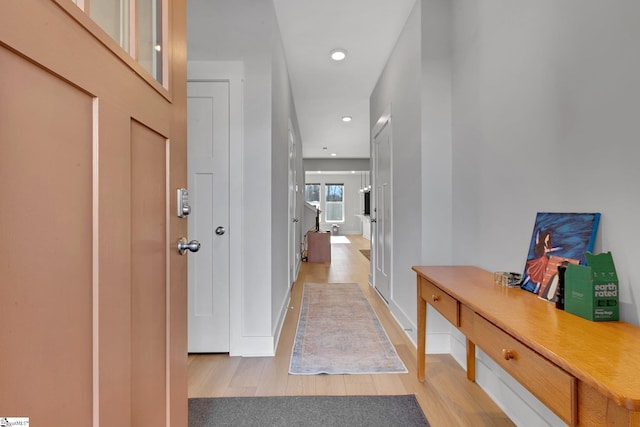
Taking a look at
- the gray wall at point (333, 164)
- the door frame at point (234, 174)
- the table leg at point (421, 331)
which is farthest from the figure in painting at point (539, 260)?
the gray wall at point (333, 164)

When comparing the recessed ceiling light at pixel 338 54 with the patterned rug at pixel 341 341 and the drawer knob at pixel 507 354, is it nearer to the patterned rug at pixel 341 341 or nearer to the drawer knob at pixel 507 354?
the patterned rug at pixel 341 341

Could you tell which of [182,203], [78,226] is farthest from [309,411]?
[78,226]

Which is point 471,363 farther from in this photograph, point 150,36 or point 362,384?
point 150,36

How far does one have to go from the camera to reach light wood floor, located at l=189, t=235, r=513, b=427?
1.58 m

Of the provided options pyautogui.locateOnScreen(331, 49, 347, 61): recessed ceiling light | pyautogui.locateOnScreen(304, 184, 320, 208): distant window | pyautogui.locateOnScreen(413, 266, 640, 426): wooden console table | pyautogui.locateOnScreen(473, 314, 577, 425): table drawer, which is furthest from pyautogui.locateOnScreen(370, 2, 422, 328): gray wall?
pyautogui.locateOnScreen(304, 184, 320, 208): distant window

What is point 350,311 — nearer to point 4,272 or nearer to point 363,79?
point 363,79

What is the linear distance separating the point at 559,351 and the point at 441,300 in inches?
31.0

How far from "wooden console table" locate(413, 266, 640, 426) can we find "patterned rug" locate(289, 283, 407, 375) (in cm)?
88

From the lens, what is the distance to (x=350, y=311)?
3.11 metres

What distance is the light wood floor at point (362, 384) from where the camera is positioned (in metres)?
1.58

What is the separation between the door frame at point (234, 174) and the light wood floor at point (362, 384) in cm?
24

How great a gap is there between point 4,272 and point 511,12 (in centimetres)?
211

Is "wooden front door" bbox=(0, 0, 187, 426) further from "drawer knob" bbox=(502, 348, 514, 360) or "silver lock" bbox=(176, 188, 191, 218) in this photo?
"drawer knob" bbox=(502, 348, 514, 360)

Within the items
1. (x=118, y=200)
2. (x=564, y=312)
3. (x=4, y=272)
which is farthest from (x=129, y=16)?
(x=564, y=312)
